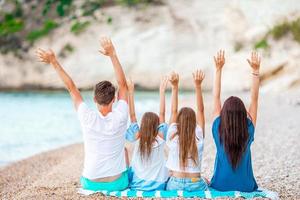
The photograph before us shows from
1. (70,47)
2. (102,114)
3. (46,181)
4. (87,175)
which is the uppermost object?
(70,47)

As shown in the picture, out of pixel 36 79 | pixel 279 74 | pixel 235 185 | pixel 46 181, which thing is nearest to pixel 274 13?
pixel 279 74

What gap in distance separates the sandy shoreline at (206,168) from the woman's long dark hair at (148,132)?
2.47 feet

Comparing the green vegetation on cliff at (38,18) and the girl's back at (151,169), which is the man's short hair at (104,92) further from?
the green vegetation on cliff at (38,18)

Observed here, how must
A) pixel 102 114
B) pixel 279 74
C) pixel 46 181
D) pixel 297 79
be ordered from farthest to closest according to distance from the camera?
pixel 279 74, pixel 297 79, pixel 46 181, pixel 102 114

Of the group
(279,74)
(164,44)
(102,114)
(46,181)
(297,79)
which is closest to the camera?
(102,114)

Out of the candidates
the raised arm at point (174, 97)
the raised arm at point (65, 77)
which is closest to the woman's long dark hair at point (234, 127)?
A: the raised arm at point (174, 97)

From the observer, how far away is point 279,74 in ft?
95.5

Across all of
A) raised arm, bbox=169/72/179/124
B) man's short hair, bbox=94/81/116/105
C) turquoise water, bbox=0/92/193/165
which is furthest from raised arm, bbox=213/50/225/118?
turquoise water, bbox=0/92/193/165

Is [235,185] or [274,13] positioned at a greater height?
[274,13]

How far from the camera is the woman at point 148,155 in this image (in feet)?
20.0

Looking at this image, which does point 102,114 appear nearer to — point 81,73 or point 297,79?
point 297,79

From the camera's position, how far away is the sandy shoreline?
6918mm

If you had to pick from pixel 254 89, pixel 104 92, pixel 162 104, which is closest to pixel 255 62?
pixel 254 89

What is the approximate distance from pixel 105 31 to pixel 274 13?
12242 millimetres
